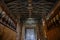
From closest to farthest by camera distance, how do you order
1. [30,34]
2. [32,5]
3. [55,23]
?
[55,23]
[32,5]
[30,34]

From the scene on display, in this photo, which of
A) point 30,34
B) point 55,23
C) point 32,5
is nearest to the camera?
point 55,23

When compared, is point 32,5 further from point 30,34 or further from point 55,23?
A: point 30,34

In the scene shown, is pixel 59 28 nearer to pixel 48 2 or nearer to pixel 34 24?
pixel 48 2

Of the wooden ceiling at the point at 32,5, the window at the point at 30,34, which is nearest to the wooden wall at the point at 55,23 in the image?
the wooden ceiling at the point at 32,5

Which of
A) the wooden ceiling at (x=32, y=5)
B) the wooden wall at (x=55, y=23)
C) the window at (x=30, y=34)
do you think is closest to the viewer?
the wooden wall at (x=55, y=23)

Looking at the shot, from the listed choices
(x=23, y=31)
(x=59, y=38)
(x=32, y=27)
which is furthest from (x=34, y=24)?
(x=59, y=38)

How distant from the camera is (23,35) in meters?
10.8

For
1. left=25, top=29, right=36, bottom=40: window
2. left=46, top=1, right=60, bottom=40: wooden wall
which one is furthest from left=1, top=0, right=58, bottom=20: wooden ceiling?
left=25, top=29, right=36, bottom=40: window

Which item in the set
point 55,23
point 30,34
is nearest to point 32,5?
point 55,23

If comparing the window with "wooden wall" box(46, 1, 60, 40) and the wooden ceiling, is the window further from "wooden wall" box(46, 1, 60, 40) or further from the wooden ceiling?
"wooden wall" box(46, 1, 60, 40)

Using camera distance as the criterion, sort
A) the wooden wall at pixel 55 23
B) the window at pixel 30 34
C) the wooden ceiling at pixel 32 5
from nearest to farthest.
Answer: the wooden wall at pixel 55 23 < the wooden ceiling at pixel 32 5 < the window at pixel 30 34

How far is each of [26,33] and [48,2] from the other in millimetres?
6413

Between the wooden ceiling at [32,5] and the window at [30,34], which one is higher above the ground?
the wooden ceiling at [32,5]

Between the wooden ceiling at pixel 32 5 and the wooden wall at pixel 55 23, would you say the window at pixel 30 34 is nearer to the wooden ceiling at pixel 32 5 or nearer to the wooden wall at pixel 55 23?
the wooden ceiling at pixel 32 5
